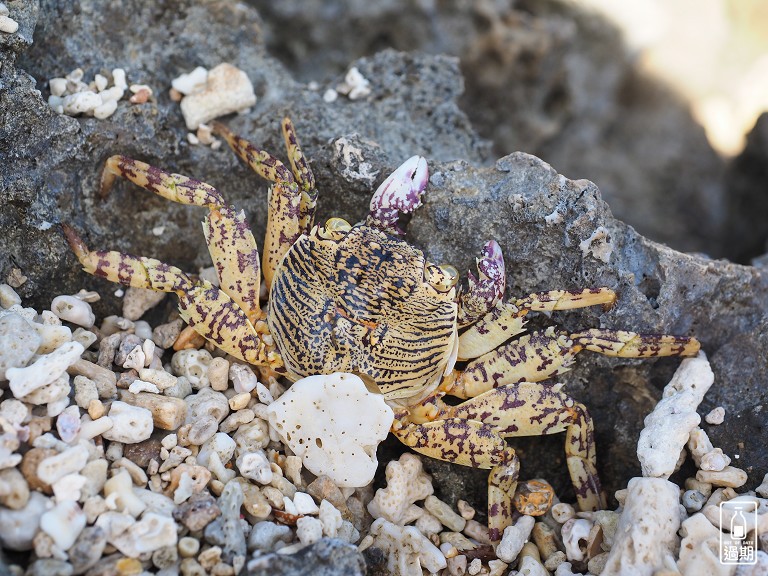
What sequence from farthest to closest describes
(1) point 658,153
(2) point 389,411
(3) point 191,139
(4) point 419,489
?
(1) point 658,153 < (3) point 191,139 < (4) point 419,489 < (2) point 389,411

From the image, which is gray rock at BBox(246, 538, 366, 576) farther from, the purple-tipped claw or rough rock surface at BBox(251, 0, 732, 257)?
rough rock surface at BBox(251, 0, 732, 257)

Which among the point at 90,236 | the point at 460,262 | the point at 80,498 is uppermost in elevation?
the point at 460,262

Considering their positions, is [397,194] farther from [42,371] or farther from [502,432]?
[42,371]

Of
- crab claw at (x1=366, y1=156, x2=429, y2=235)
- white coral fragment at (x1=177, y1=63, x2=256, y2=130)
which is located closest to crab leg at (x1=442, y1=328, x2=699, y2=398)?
crab claw at (x1=366, y1=156, x2=429, y2=235)

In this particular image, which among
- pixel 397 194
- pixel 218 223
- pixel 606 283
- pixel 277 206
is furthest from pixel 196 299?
pixel 606 283

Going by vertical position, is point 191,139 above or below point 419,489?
above

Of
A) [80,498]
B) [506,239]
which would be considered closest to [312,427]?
[80,498]

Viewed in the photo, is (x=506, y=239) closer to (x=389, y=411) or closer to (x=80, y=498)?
(x=389, y=411)
